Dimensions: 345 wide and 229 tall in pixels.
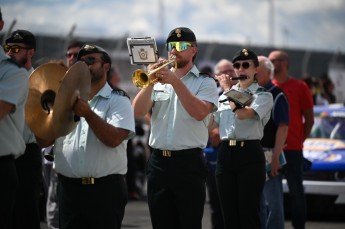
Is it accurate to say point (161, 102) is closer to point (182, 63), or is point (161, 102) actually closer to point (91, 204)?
point (182, 63)

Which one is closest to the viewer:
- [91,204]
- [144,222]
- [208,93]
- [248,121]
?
[91,204]

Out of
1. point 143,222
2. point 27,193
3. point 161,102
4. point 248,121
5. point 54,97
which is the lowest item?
point 143,222

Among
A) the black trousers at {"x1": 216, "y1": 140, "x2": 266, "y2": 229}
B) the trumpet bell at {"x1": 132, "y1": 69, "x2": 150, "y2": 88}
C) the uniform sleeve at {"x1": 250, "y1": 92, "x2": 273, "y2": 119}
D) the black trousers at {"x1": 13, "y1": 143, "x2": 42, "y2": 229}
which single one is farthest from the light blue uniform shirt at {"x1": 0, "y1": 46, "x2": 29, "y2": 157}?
the uniform sleeve at {"x1": 250, "y1": 92, "x2": 273, "y2": 119}

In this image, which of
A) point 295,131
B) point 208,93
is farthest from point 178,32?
point 295,131

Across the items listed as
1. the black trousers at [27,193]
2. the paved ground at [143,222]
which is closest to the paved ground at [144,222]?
the paved ground at [143,222]

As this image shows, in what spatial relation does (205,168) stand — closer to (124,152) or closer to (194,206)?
(194,206)

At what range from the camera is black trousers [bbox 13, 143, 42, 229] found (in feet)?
26.2

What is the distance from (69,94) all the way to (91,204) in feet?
2.93

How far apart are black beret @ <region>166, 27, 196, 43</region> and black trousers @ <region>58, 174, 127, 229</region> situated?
1.48 meters

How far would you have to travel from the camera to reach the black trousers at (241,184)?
877 cm

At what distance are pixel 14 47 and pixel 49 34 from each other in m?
7.94

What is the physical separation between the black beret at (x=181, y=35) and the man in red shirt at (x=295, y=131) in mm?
3277

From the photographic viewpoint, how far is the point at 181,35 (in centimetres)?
783

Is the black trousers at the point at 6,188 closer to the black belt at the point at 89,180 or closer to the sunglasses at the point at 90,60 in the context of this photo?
the black belt at the point at 89,180
